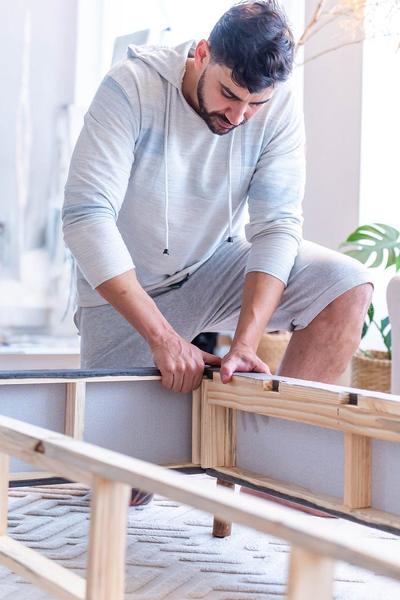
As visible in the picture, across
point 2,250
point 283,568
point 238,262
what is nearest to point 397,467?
point 283,568

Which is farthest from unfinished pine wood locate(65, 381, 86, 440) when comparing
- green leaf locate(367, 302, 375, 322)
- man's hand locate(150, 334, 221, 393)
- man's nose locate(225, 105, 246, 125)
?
green leaf locate(367, 302, 375, 322)

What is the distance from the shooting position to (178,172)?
192 centimetres

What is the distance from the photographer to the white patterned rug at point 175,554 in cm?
141

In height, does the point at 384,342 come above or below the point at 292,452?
above

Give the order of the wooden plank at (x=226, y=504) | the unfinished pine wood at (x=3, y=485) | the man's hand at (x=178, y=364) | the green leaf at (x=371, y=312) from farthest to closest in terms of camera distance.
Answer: the green leaf at (x=371, y=312) → the man's hand at (x=178, y=364) → the unfinished pine wood at (x=3, y=485) → the wooden plank at (x=226, y=504)

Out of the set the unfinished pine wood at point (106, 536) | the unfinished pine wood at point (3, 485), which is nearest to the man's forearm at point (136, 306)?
the unfinished pine wood at point (3, 485)

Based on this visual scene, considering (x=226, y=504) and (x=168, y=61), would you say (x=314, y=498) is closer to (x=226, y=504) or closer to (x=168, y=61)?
(x=226, y=504)

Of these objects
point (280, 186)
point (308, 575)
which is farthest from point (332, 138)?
point (308, 575)

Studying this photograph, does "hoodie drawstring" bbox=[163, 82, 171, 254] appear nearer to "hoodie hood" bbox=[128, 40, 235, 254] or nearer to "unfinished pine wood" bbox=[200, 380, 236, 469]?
"hoodie hood" bbox=[128, 40, 235, 254]

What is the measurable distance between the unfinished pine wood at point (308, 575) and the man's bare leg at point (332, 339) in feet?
3.72

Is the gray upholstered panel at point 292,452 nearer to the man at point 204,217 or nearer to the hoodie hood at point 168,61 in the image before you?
the man at point 204,217

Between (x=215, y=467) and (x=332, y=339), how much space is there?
35 centimetres

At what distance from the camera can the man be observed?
5.51 ft

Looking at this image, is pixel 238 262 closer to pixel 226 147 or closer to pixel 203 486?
pixel 226 147
